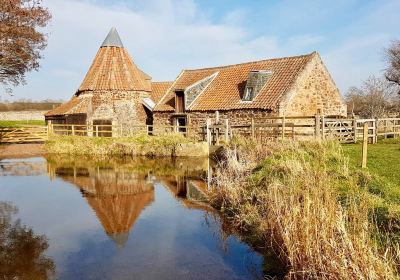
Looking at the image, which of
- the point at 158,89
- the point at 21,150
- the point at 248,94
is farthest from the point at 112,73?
the point at 248,94

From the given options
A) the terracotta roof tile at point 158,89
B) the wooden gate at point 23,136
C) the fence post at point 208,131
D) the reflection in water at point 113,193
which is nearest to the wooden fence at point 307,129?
the fence post at point 208,131

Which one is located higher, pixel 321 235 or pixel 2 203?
pixel 321 235

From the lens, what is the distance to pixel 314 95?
26.5 m

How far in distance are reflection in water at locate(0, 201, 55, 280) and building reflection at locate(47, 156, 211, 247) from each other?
1744 millimetres

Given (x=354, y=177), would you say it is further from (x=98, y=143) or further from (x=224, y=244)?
(x=98, y=143)

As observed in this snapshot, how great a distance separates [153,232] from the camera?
394 inches

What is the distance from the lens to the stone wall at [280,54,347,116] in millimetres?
25234

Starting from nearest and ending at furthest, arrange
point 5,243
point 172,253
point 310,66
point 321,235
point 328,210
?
point 321,235 < point 328,210 < point 172,253 < point 5,243 < point 310,66

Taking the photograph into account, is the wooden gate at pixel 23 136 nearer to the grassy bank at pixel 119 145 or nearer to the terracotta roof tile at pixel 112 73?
the grassy bank at pixel 119 145

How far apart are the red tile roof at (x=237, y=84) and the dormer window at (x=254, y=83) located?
32 centimetres

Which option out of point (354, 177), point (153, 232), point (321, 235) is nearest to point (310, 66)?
point (354, 177)

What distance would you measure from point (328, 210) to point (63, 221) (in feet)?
25.4

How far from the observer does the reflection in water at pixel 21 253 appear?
7.38 m

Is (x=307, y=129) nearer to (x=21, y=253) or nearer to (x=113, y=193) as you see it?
(x=113, y=193)
